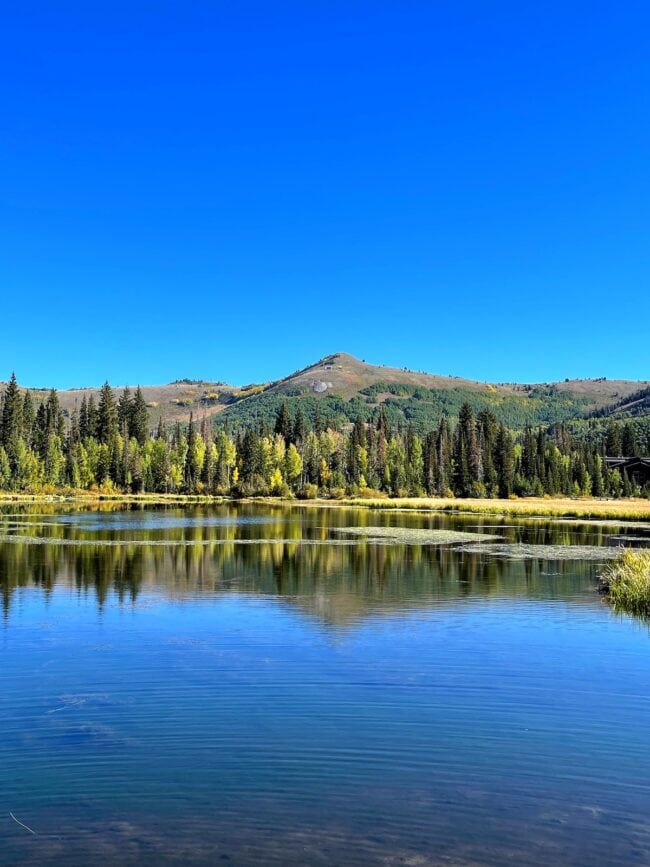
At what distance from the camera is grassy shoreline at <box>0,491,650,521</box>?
96750 mm

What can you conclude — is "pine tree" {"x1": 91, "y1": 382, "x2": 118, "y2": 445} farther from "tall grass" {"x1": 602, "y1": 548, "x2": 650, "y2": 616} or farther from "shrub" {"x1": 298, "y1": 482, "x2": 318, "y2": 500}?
"tall grass" {"x1": 602, "y1": 548, "x2": 650, "y2": 616}

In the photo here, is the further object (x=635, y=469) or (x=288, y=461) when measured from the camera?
(x=635, y=469)

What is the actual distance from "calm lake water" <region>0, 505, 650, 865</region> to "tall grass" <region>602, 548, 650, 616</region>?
1121mm

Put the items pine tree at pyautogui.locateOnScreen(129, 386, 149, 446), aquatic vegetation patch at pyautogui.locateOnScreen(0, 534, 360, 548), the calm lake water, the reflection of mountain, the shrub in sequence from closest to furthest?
the calm lake water
the reflection of mountain
aquatic vegetation patch at pyautogui.locateOnScreen(0, 534, 360, 548)
the shrub
pine tree at pyautogui.locateOnScreen(129, 386, 149, 446)

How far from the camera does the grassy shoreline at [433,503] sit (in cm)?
9675

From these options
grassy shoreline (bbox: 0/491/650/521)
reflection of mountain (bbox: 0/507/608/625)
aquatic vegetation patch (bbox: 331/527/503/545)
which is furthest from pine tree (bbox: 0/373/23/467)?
reflection of mountain (bbox: 0/507/608/625)

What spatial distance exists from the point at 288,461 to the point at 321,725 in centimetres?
14861

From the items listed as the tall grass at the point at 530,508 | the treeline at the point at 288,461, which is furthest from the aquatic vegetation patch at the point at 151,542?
the treeline at the point at 288,461

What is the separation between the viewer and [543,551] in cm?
5012

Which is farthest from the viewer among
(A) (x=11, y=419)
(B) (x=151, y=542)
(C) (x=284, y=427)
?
(C) (x=284, y=427)

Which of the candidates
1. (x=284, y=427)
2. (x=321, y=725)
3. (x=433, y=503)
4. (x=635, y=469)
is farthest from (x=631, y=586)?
(x=284, y=427)

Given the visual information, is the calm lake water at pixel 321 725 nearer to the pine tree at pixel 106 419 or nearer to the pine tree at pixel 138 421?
the pine tree at pixel 106 419

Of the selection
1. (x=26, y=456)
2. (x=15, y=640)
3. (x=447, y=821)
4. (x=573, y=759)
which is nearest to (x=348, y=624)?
(x=15, y=640)

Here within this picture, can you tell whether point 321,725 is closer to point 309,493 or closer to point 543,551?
point 543,551
